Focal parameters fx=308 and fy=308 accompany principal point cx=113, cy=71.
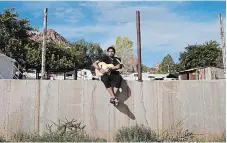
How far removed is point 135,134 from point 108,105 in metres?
1.02

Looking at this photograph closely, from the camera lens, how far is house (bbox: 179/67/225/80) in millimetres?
24103

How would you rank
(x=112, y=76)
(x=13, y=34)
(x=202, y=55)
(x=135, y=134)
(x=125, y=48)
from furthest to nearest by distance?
(x=125, y=48) < (x=202, y=55) < (x=13, y=34) < (x=112, y=76) < (x=135, y=134)

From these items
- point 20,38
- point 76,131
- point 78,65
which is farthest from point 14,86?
point 78,65

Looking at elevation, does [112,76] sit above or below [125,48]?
below

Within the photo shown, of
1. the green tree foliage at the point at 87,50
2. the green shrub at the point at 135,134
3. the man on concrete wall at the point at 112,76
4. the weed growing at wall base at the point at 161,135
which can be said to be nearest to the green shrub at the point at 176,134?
the weed growing at wall base at the point at 161,135

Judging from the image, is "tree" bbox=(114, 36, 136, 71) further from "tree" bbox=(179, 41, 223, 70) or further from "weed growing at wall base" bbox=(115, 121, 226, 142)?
"weed growing at wall base" bbox=(115, 121, 226, 142)

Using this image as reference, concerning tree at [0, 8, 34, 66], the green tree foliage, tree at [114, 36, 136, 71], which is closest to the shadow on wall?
tree at [0, 8, 34, 66]

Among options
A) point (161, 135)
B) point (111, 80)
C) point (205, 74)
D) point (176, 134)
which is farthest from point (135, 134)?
point (205, 74)

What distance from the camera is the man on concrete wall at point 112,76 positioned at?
6.83 m

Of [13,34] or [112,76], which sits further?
[13,34]

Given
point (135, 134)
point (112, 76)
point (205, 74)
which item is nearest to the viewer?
point (135, 134)

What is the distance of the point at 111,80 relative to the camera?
6.93m

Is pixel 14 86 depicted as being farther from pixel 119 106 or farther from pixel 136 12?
pixel 136 12

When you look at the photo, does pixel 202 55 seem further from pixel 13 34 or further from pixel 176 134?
pixel 176 134
